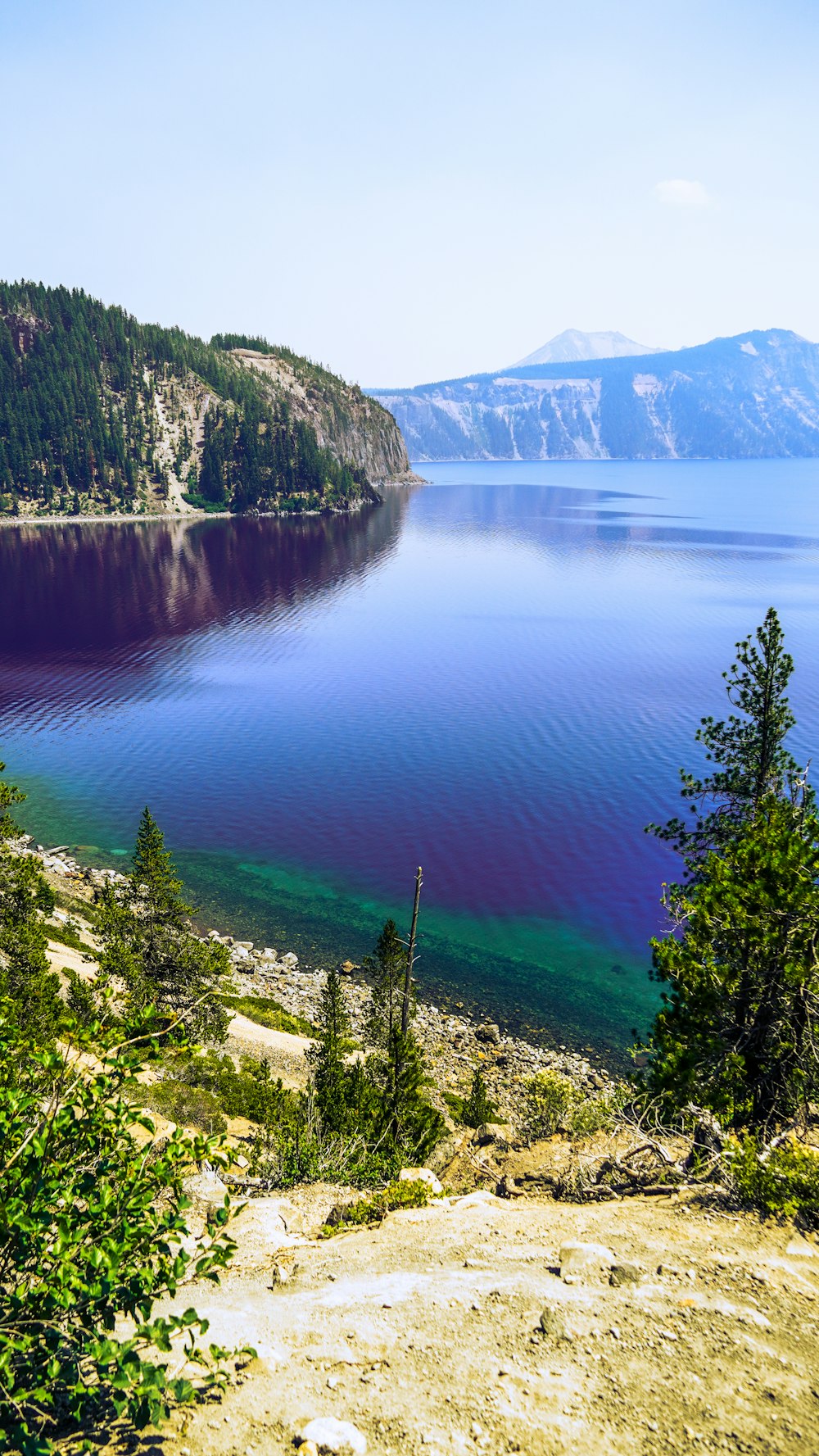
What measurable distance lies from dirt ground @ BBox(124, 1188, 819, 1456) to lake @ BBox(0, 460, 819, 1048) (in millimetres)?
31745

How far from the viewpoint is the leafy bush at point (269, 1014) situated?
144ft

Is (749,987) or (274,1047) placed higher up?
(749,987)

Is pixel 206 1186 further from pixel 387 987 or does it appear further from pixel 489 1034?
pixel 489 1034

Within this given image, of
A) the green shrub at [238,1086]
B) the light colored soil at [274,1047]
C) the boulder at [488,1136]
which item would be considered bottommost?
the light colored soil at [274,1047]

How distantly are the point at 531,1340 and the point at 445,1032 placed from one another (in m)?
33.5

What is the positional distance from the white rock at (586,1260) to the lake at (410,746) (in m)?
32.0

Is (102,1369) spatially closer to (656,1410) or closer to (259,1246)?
(656,1410)

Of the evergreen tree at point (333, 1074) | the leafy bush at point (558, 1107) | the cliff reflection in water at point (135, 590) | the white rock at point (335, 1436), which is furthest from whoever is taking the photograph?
the cliff reflection in water at point (135, 590)

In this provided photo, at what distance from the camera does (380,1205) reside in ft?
63.6

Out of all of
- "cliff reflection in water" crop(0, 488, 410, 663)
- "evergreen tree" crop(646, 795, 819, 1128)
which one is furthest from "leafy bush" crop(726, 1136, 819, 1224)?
"cliff reflection in water" crop(0, 488, 410, 663)

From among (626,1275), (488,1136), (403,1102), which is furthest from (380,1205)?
(488,1136)

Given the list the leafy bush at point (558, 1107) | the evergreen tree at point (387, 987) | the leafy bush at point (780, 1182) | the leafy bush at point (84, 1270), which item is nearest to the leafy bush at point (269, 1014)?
the evergreen tree at point (387, 987)

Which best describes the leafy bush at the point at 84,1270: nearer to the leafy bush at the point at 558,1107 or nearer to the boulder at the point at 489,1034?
the leafy bush at the point at 558,1107

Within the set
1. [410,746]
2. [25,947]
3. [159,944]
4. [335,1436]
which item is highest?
[335,1436]
